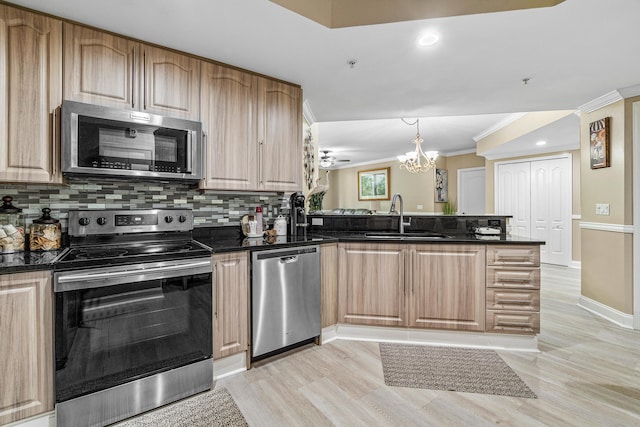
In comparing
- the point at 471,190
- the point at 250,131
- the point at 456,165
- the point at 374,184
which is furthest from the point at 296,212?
the point at 374,184

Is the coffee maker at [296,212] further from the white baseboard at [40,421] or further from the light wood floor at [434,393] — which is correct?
the white baseboard at [40,421]

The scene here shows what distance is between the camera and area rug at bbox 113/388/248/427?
168 cm

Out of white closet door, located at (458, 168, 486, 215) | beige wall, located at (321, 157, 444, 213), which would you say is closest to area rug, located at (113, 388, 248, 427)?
beige wall, located at (321, 157, 444, 213)

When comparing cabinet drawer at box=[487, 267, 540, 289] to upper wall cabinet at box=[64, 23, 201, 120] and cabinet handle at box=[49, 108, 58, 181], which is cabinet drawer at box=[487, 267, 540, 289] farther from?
cabinet handle at box=[49, 108, 58, 181]

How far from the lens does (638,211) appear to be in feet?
9.89

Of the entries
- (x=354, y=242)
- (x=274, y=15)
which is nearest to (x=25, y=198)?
(x=274, y=15)

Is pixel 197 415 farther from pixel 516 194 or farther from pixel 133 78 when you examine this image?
pixel 516 194

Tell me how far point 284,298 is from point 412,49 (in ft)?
6.66

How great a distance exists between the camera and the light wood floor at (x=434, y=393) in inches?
67.6

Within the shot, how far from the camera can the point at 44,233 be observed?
1864 mm

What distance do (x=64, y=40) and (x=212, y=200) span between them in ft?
4.44

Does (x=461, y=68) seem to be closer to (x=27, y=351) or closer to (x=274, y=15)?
(x=274, y=15)

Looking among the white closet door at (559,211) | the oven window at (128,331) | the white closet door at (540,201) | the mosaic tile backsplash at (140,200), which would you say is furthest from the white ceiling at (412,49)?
the white closet door at (540,201)

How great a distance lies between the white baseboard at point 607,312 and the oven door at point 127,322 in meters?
3.88
